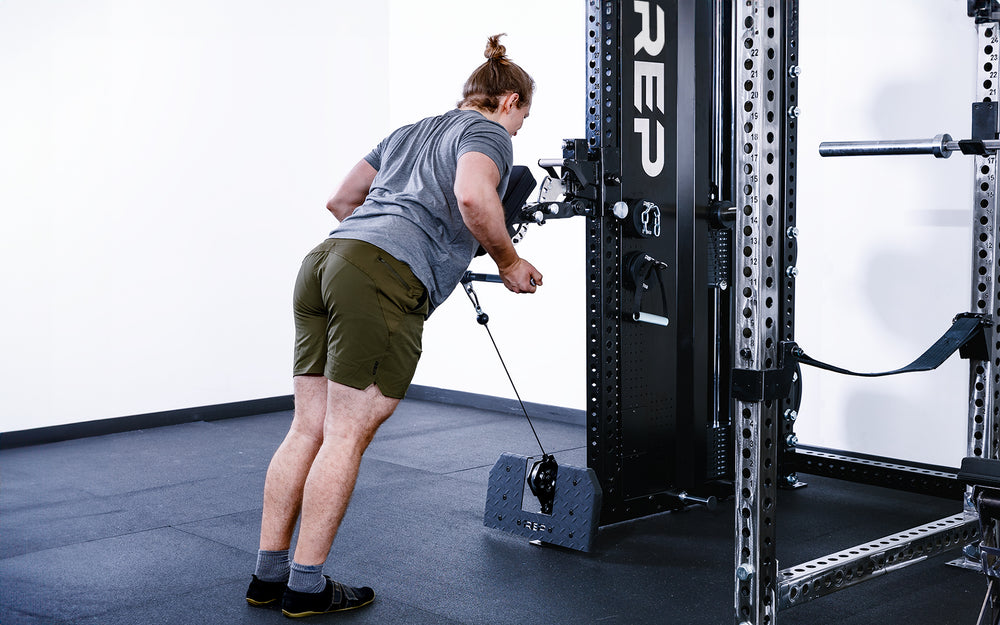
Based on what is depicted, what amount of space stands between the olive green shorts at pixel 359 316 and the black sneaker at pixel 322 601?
0.51 metres

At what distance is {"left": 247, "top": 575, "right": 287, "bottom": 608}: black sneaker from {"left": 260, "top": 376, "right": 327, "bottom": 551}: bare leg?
0.33ft

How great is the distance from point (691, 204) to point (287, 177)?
2837mm

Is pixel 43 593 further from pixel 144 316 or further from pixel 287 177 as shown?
pixel 287 177

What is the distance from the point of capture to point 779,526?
3264 millimetres

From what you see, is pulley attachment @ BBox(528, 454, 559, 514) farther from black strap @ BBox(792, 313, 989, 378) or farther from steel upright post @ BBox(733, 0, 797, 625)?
steel upright post @ BBox(733, 0, 797, 625)

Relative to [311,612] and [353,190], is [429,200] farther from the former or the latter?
[311,612]

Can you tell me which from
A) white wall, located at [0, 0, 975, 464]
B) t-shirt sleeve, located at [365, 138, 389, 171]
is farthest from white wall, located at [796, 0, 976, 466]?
t-shirt sleeve, located at [365, 138, 389, 171]

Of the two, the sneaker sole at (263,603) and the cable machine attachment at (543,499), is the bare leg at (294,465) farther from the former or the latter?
the cable machine attachment at (543,499)

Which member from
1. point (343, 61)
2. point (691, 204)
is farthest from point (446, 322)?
point (691, 204)

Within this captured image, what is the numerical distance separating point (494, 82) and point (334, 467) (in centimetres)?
105

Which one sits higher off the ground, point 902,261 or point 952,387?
point 902,261

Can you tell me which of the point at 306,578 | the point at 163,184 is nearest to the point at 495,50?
the point at 306,578

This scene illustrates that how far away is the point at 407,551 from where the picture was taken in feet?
10.0

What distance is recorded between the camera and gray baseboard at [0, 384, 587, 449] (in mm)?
4637
